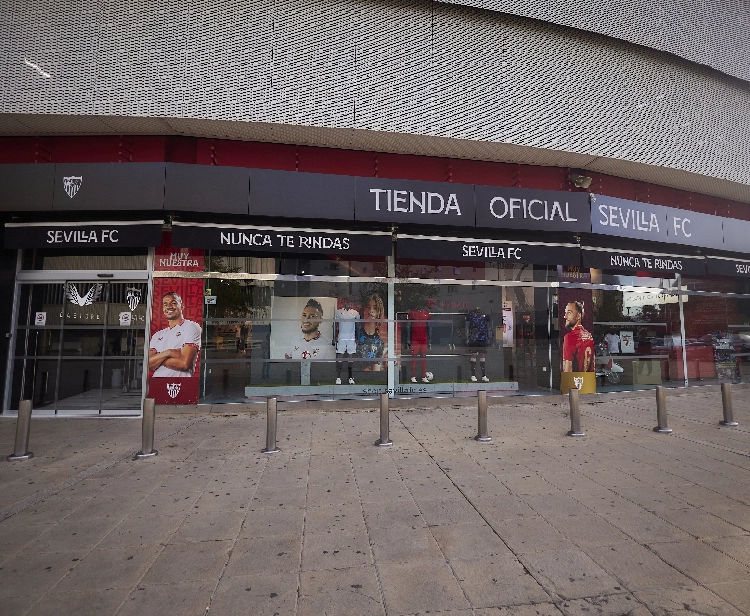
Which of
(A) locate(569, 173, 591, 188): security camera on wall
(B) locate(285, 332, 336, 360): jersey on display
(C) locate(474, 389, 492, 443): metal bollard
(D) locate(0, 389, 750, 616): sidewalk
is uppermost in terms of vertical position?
(A) locate(569, 173, 591, 188): security camera on wall

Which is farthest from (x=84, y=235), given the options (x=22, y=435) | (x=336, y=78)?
(x=336, y=78)

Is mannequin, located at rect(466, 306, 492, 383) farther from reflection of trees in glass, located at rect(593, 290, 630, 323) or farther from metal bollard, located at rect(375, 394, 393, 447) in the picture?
metal bollard, located at rect(375, 394, 393, 447)

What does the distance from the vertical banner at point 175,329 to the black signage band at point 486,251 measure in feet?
16.0

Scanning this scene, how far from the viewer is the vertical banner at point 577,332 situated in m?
10.2

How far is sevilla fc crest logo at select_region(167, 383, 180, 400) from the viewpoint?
853 cm

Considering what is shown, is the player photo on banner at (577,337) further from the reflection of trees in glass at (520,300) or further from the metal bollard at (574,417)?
the metal bollard at (574,417)

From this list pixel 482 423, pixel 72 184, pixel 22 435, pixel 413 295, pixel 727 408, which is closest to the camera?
pixel 22 435

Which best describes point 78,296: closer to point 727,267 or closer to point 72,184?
point 72,184

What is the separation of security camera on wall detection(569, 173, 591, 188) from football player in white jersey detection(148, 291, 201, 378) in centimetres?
1035

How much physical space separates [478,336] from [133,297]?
8.39 meters

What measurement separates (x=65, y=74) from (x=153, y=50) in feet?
6.09

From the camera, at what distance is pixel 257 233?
856 cm

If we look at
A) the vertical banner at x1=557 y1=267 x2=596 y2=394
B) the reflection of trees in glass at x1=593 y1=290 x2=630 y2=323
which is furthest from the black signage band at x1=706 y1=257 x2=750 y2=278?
the vertical banner at x1=557 y1=267 x2=596 y2=394

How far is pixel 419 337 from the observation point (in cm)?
980
